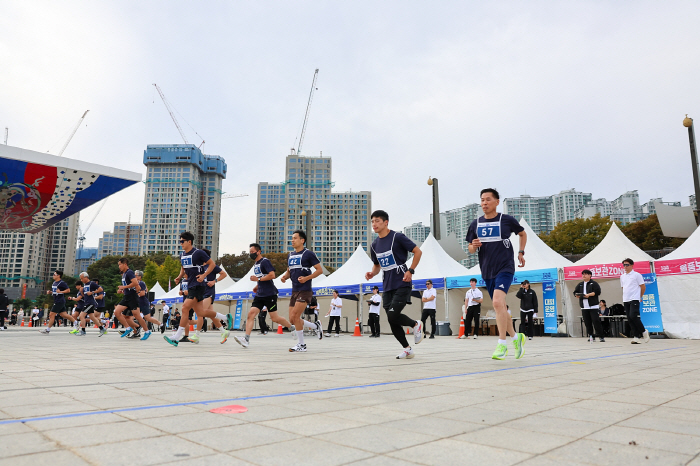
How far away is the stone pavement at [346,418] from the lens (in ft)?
6.07

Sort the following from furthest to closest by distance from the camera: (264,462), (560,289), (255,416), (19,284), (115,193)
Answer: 1. (19,284)
2. (115,193)
3. (560,289)
4. (255,416)
5. (264,462)

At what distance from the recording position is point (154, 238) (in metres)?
155

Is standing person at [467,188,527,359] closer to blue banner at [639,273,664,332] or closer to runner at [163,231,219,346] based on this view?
runner at [163,231,219,346]

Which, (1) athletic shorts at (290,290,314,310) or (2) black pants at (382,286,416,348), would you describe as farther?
(1) athletic shorts at (290,290,314,310)

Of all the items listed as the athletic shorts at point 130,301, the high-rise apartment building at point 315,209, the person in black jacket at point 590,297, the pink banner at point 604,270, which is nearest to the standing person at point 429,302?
the person in black jacket at point 590,297

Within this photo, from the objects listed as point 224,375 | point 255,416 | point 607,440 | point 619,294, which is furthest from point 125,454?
point 619,294

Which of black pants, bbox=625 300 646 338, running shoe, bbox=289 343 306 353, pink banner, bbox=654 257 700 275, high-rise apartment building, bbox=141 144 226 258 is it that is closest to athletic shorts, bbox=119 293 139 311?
running shoe, bbox=289 343 306 353

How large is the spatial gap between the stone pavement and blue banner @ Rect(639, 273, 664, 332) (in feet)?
37.0

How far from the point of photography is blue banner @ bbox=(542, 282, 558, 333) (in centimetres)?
1584

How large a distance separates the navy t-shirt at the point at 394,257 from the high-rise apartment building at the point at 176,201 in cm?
15073

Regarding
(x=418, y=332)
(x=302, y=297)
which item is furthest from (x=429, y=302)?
(x=418, y=332)

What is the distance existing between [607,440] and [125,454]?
6.65 feet

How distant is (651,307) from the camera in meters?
14.3

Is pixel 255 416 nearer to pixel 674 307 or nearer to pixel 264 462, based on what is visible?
pixel 264 462
